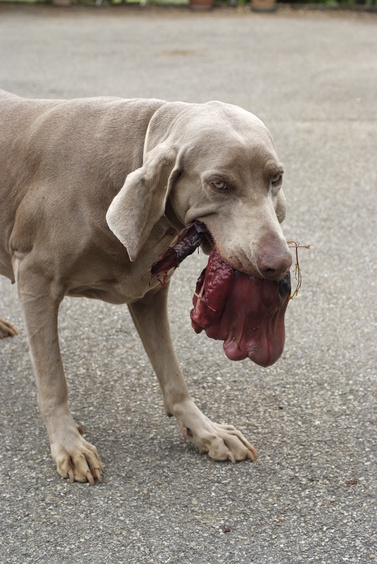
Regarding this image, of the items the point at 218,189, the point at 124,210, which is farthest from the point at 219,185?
the point at 124,210

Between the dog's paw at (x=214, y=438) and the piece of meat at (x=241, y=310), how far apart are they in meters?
0.56

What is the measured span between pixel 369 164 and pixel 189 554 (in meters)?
4.75

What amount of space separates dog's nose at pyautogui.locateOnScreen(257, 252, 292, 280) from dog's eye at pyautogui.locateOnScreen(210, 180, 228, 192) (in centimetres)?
26

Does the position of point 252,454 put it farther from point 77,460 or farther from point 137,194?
point 137,194

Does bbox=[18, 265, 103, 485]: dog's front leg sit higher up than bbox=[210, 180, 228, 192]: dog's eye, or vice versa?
bbox=[210, 180, 228, 192]: dog's eye

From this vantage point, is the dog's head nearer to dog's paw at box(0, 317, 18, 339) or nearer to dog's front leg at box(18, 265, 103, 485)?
dog's front leg at box(18, 265, 103, 485)

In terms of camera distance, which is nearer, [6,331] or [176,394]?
[176,394]

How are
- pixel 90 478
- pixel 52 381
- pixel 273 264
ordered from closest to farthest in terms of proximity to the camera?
pixel 273 264
pixel 90 478
pixel 52 381

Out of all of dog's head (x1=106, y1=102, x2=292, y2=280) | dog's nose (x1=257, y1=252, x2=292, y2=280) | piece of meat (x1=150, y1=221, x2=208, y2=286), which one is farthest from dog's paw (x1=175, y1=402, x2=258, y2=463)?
dog's nose (x1=257, y1=252, x2=292, y2=280)

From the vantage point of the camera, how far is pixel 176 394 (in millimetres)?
3414

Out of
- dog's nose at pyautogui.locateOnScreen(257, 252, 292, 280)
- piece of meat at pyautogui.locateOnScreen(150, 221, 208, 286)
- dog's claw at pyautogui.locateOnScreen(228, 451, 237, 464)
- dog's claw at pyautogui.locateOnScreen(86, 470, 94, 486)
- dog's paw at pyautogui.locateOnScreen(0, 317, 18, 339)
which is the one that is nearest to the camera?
dog's nose at pyautogui.locateOnScreen(257, 252, 292, 280)

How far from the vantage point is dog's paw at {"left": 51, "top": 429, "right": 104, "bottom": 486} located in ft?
10.3

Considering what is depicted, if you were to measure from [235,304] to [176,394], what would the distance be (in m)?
0.77

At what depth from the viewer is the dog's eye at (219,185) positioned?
2633mm
